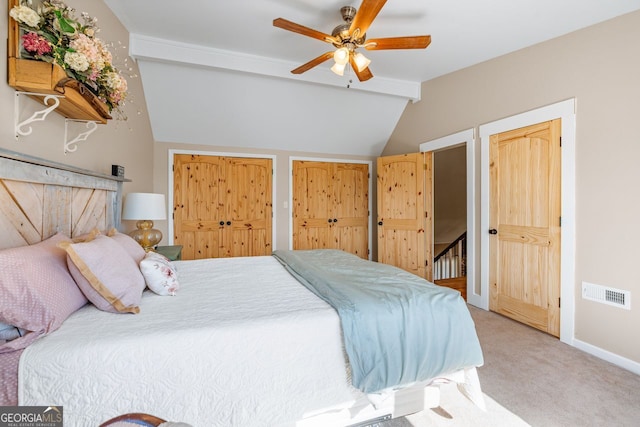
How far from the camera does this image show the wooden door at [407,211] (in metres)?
3.92

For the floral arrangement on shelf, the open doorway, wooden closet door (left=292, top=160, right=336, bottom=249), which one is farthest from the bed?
wooden closet door (left=292, top=160, right=336, bottom=249)

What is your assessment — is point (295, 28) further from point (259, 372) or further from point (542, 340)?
point (542, 340)

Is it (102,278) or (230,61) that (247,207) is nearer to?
(230,61)

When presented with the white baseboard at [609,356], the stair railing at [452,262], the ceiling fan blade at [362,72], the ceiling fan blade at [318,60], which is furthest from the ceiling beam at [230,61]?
the white baseboard at [609,356]

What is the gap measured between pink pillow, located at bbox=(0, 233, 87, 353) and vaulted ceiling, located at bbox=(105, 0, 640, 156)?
229cm

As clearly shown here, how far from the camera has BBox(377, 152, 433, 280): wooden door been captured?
3922 millimetres

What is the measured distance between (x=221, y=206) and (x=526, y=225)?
390cm

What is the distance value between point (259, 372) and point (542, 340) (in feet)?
8.80

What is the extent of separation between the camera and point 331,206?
4945 millimetres

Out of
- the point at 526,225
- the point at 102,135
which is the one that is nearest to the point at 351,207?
the point at 526,225

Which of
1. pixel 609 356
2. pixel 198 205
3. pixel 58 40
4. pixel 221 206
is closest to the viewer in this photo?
pixel 58 40

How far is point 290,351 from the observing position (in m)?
1.23

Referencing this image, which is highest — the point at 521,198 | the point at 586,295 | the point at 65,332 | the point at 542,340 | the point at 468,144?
the point at 468,144

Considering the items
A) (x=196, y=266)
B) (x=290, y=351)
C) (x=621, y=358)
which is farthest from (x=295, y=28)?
(x=621, y=358)
